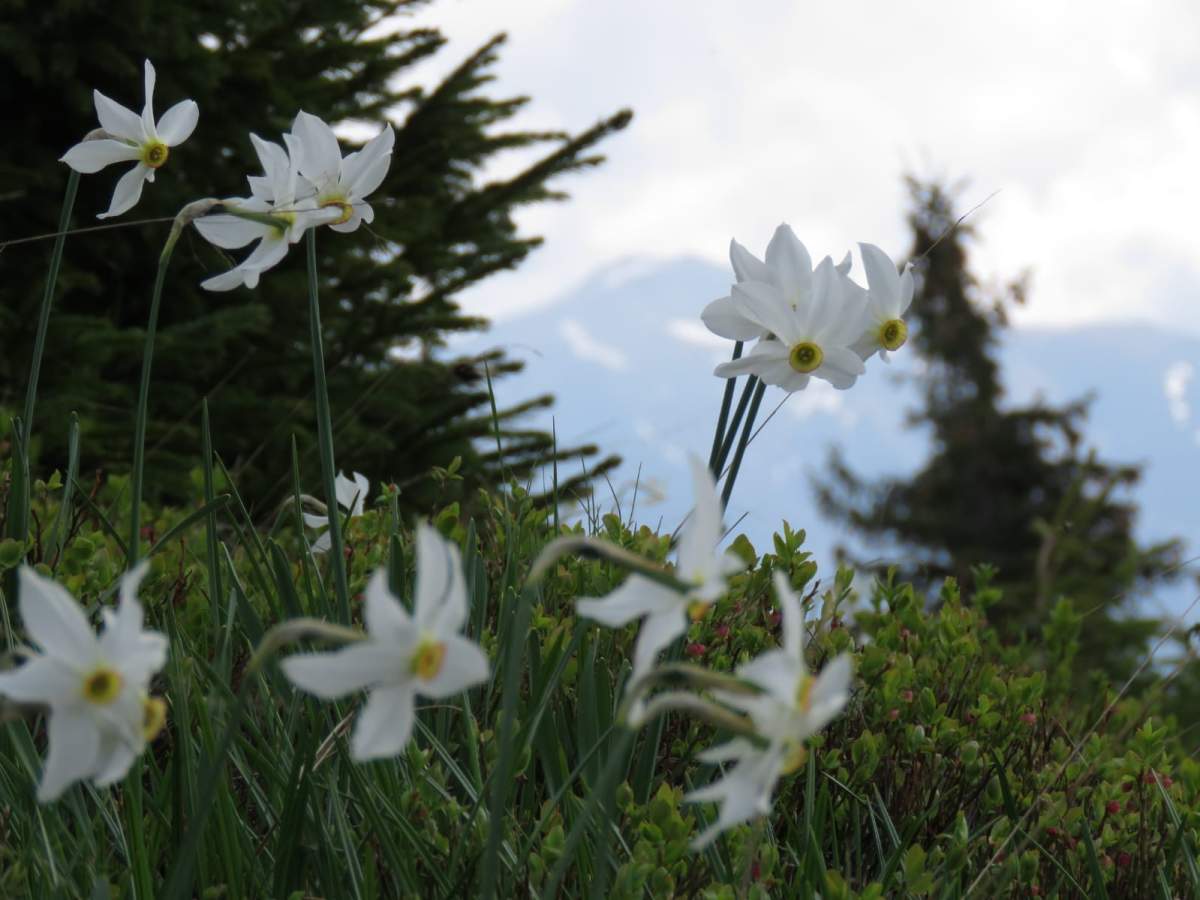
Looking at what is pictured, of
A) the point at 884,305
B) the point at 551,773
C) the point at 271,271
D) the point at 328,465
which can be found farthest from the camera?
the point at 271,271

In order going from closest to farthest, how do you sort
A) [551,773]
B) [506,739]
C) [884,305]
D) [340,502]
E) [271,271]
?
1. [506,739]
2. [884,305]
3. [551,773]
4. [340,502]
5. [271,271]

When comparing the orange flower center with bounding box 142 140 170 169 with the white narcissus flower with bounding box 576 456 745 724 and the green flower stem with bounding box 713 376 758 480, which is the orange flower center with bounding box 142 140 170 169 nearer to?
the green flower stem with bounding box 713 376 758 480

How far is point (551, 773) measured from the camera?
5.57 feet

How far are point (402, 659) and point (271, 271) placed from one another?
4.83 m

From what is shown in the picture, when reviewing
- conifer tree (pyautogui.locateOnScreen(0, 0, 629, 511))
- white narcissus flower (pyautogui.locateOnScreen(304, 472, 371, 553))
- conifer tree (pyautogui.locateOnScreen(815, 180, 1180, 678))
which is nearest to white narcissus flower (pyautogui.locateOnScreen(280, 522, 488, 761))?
white narcissus flower (pyautogui.locateOnScreen(304, 472, 371, 553))

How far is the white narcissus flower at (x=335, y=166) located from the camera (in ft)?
4.75

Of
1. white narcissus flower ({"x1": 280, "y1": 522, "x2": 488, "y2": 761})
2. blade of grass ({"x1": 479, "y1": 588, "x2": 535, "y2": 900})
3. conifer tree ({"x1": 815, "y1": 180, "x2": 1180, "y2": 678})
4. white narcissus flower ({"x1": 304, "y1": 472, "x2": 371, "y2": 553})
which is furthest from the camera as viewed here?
conifer tree ({"x1": 815, "y1": 180, "x2": 1180, "y2": 678})

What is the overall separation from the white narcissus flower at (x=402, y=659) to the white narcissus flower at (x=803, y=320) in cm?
63

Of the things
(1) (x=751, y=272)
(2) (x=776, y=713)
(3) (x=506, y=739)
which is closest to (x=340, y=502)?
(1) (x=751, y=272)

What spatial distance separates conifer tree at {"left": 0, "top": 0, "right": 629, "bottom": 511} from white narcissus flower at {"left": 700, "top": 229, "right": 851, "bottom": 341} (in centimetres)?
296

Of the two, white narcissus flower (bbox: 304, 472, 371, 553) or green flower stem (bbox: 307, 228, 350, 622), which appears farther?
white narcissus flower (bbox: 304, 472, 371, 553)

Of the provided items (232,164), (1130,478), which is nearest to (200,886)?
(232,164)

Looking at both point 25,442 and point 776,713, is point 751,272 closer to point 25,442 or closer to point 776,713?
point 776,713

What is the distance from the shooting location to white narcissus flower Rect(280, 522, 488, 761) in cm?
76
